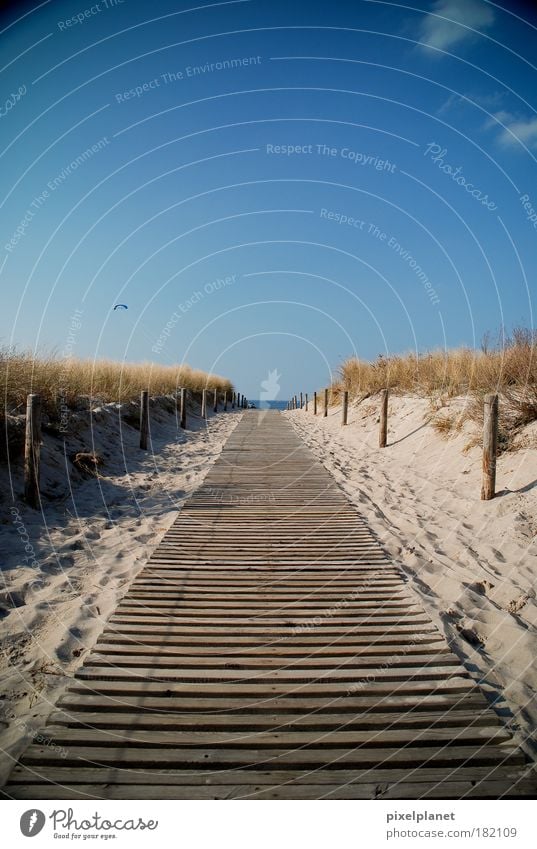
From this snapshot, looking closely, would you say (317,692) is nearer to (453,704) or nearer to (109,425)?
(453,704)

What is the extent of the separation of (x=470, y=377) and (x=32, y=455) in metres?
8.87

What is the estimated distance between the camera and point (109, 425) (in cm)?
1140

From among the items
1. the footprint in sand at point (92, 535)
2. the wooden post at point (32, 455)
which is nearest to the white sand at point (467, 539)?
the footprint in sand at point (92, 535)

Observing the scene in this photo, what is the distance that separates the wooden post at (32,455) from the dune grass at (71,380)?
1187 millimetres

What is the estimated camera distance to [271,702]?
2.75 meters

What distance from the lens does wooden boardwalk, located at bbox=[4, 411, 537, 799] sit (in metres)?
2.28

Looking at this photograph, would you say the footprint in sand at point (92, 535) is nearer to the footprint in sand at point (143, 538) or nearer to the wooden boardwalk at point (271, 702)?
the footprint in sand at point (143, 538)

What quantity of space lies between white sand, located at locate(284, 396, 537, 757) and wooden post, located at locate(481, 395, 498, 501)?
0.56 ft

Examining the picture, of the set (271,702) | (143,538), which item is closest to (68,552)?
(143,538)

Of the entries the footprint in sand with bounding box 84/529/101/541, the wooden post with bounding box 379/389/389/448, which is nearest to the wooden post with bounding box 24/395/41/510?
the footprint in sand with bounding box 84/529/101/541

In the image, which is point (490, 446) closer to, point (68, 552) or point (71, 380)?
point (68, 552)
